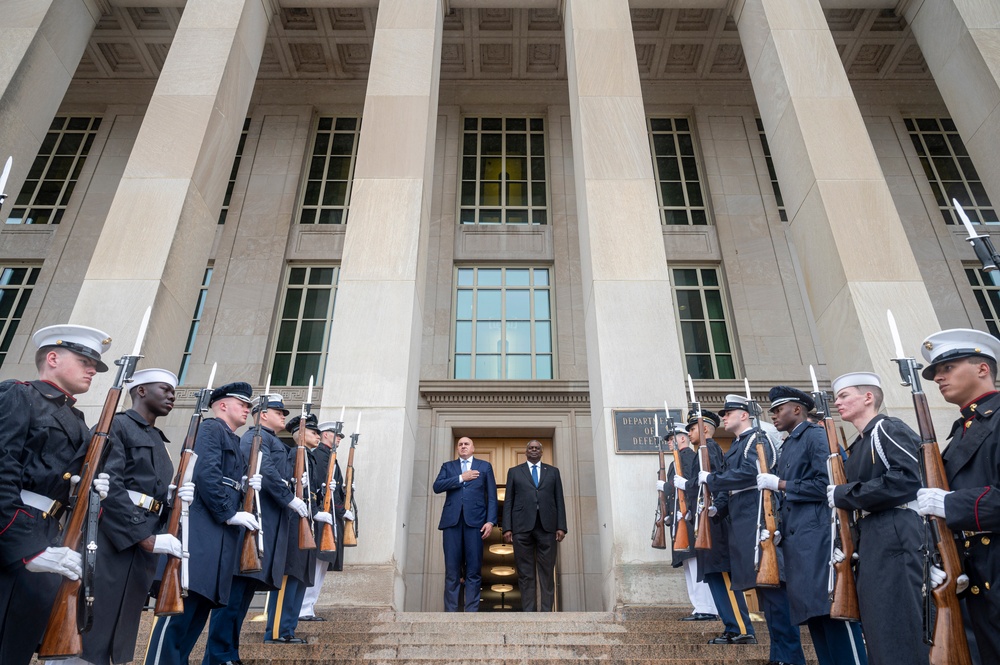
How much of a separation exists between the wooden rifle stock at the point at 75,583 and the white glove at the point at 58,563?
0.06 meters

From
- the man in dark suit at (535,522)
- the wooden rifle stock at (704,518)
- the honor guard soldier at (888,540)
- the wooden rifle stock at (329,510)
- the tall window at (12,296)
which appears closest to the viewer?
the honor guard soldier at (888,540)

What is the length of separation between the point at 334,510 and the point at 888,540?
5.02 metres

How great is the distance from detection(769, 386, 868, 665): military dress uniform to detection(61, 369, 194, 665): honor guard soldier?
3.94 m

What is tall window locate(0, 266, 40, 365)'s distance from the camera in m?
13.3

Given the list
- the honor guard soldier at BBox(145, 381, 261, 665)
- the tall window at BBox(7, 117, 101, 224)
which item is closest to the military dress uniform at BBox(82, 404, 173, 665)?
the honor guard soldier at BBox(145, 381, 261, 665)

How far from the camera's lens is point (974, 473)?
337cm

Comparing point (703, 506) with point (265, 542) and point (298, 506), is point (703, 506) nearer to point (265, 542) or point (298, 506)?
point (298, 506)

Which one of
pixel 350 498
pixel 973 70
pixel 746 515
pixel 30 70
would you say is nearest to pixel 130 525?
pixel 350 498

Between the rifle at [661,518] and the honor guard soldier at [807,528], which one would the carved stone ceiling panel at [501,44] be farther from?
the honor guard soldier at [807,528]

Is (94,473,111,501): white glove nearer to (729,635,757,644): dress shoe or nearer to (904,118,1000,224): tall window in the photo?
(729,635,757,644): dress shoe

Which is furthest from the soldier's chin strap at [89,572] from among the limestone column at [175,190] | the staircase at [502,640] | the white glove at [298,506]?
the limestone column at [175,190]

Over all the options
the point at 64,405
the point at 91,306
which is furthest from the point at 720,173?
the point at 64,405

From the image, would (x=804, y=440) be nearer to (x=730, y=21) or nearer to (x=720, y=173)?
(x=720, y=173)

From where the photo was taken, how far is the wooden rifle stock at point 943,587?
2986 mm
